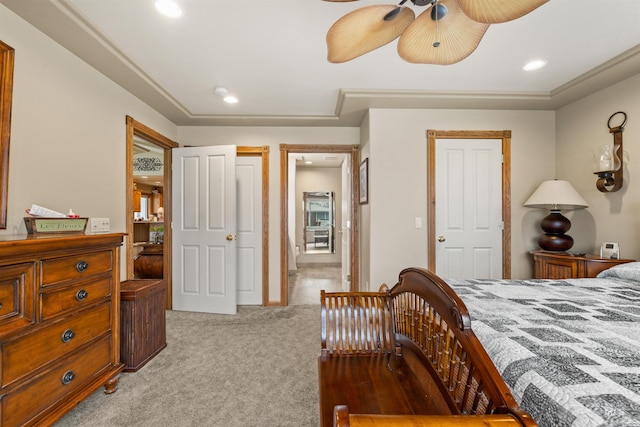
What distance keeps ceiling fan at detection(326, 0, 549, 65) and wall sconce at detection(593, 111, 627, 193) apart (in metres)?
2.10

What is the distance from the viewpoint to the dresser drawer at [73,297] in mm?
1406

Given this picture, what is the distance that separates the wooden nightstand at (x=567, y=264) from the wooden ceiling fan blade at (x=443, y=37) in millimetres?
2193

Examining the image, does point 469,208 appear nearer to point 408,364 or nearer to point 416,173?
point 416,173

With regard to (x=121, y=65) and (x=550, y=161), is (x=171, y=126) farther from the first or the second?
(x=550, y=161)

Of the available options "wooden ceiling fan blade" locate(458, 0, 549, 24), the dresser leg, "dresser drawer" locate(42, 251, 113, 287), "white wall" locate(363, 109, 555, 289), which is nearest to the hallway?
"white wall" locate(363, 109, 555, 289)

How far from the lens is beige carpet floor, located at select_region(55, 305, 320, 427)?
5.27ft

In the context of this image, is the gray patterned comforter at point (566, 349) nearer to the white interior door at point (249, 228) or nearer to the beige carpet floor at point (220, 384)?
the beige carpet floor at point (220, 384)

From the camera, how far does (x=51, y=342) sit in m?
1.43

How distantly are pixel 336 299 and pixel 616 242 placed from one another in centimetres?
283

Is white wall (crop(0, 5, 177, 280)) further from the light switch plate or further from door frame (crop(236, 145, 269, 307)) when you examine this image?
door frame (crop(236, 145, 269, 307))

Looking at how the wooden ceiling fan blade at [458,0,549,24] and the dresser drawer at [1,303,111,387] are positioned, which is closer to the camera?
the wooden ceiling fan blade at [458,0,549,24]

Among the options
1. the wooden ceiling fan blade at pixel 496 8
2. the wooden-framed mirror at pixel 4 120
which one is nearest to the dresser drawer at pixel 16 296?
the wooden-framed mirror at pixel 4 120

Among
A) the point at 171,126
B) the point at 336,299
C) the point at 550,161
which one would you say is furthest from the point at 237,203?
the point at 550,161

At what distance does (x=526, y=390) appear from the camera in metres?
0.73
